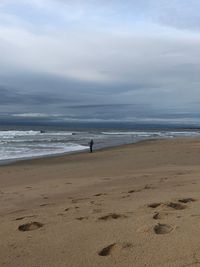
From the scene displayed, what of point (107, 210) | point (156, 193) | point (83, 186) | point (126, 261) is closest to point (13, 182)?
point (83, 186)

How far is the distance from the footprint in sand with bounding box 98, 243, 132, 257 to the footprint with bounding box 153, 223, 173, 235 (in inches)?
18.0

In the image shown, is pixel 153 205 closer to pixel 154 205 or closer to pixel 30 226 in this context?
pixel 154 205

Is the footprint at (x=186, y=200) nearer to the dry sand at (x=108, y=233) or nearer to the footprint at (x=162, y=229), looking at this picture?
the dry sand at (x=108, y=233)

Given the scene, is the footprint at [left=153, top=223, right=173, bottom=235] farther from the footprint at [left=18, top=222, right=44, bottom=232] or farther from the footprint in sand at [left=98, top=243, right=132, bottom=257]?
the footprint at [left=18, top=222, right=44, bottom=232]

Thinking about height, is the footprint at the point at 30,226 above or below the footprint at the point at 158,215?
below

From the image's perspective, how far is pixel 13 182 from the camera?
497 inches

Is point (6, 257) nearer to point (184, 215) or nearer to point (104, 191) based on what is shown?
point (184, 215)

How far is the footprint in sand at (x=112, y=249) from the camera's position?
13.0 ft

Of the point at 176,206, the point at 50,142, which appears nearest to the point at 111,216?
the point at 176,206

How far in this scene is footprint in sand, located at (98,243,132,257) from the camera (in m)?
3.95

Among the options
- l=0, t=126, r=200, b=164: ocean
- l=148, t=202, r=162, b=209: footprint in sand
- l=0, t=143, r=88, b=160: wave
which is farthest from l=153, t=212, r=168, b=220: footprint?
l=0, t=143, r=88, b=160: wave

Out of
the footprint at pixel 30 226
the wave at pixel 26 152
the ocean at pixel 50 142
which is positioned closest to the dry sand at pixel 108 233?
the footprint at pixel 30 226

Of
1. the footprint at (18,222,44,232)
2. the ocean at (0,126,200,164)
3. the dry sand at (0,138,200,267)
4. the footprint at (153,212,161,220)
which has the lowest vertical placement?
the ocean at (0,126,200,164)

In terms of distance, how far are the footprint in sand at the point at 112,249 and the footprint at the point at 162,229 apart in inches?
18.0
